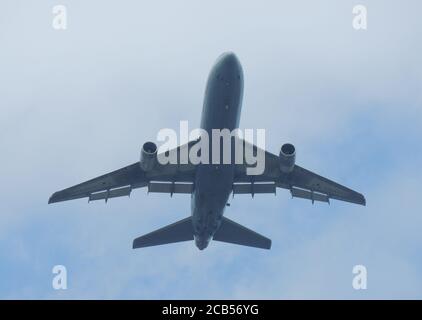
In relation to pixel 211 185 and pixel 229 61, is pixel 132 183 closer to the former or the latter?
pixel 211 185

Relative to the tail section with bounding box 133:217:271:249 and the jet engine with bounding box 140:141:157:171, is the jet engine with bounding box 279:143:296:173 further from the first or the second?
the jet engine with bounding box 140:141:157:171

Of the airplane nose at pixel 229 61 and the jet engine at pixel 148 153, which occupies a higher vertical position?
the airplane nose at pixel 229 61

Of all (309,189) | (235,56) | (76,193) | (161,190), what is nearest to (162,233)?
(161,190)

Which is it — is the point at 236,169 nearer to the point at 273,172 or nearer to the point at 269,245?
the point at 273,172

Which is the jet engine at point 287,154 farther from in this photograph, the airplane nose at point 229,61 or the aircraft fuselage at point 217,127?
the airplane nose at point 229,61

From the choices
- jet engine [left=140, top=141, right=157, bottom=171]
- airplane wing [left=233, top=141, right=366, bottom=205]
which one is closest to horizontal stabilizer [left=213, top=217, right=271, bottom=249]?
airplane wing [left=233, top=141, right=366, bottom=205]

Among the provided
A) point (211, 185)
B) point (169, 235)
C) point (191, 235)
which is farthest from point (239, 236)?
point (211, 185)

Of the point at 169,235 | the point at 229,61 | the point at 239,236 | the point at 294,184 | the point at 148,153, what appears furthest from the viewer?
the point at 239,236

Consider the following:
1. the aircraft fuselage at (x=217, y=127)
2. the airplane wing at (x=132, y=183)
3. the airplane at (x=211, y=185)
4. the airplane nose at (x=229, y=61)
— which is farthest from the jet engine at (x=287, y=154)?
the airplane nose at (x=229, y=61)
